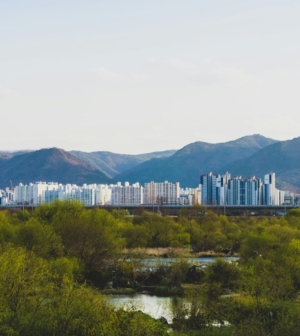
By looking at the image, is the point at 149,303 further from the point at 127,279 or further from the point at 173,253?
the point at 173,253

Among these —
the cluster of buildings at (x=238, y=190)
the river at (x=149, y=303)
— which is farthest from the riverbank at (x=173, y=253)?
the cluster of buildings at (x=238, y=190)

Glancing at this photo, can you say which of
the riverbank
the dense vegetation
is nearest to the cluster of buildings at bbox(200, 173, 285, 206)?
the riverbank

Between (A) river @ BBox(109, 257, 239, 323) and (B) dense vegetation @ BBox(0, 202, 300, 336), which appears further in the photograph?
(A) river @ BBox(109, 257, 239, 323)

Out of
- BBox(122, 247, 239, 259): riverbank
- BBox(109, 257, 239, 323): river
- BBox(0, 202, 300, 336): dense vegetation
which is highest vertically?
BBox(0, 202, 300, 336): dense vegetation

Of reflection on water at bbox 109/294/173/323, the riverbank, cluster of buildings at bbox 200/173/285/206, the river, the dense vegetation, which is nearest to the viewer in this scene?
the dense vegetation

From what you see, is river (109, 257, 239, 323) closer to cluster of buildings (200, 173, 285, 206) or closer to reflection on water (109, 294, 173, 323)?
reflection on water (109, 294, 173, 323)

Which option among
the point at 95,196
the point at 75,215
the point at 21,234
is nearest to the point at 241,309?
the point at 21,234

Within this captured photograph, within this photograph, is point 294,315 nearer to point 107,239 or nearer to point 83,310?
point 83,310
